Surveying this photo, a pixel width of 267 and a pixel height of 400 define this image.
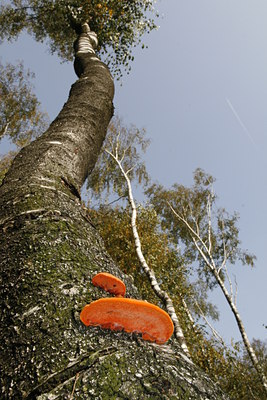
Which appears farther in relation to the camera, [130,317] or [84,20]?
[84,20]

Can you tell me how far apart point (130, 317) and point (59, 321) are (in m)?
0.23

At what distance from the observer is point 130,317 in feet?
3.11

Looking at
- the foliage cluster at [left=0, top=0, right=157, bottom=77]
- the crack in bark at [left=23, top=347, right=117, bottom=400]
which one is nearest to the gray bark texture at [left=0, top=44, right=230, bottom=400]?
the crack in bark at [left=23, top=347, right=117, bottom=400]

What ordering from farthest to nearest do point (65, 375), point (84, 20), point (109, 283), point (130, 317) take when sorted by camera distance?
1. point (84, 20)
2. point (109, 283)
3. point (130, 317)
4. point (65, 375)

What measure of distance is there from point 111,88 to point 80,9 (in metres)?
5.72

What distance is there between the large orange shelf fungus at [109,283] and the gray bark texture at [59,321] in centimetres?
3

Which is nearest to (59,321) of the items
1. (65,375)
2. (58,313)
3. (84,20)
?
(58,313)

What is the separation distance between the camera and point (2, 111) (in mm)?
19922

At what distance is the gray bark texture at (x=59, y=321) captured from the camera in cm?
80

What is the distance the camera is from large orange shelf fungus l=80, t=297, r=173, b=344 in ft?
2.94

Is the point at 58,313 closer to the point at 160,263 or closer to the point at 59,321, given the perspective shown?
the point at 59,321

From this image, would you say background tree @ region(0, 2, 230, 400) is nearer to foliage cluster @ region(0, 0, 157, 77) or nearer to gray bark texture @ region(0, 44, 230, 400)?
gray bark texture @ region(0, 44, 230, 400)

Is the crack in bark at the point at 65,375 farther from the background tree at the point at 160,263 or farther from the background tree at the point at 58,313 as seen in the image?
the background tree at the point at 160,263

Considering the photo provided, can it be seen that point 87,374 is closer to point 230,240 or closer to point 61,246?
point 61,246
